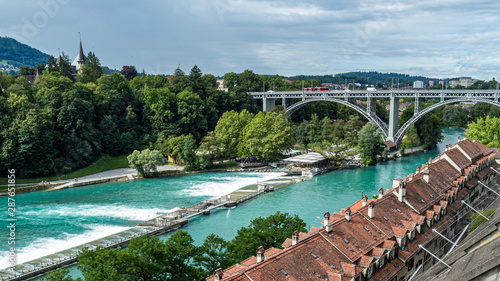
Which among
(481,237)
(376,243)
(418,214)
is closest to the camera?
(481,237)

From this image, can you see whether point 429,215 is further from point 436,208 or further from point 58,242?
point 58,242

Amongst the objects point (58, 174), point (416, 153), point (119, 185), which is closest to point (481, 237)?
point (119, 185)

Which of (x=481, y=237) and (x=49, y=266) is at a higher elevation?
(x=481, y=237)

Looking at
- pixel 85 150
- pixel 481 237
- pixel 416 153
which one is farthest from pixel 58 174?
pixel 416 153

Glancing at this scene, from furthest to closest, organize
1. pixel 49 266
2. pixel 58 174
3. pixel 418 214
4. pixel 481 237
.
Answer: pixel 58 174
pixel 49 266
pixel 418 214
pixel 481 237

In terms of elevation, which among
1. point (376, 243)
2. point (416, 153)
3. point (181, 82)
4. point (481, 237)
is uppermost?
point (181, 82)

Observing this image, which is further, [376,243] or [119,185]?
[119,185]

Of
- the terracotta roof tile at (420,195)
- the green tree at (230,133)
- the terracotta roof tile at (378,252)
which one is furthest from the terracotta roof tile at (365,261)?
the green tree at (230,133)

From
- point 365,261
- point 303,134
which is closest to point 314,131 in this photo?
point 303,134

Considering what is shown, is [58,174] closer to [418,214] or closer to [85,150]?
[85,150]
